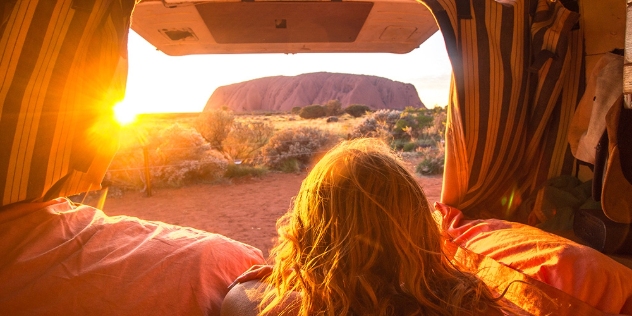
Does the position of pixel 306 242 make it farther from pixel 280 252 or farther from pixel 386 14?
pixel 386 14

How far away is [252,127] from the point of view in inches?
498

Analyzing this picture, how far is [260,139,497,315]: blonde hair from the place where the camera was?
1.00m

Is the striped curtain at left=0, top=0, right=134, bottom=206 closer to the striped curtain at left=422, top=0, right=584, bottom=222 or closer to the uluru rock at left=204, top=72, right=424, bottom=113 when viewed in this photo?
the striped curtain at left=422, top=0, right=584, bottom=222

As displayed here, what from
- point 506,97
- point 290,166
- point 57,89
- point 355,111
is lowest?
point 290,166

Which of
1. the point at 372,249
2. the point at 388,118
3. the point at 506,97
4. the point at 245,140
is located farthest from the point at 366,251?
the point at 388,118

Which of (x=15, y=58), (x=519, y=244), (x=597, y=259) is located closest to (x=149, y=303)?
(x=15, y=58)

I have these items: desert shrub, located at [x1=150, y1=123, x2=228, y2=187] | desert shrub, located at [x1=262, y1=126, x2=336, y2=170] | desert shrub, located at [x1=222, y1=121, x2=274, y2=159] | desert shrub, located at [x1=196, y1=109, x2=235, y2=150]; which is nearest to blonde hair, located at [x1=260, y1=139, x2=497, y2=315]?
desert shrub, located at [x1=150, y1=123, x2=228, y2=187]

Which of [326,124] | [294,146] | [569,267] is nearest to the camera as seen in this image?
[569,267]

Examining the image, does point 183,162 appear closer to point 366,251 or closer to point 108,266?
point 108,266

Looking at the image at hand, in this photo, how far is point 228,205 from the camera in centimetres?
661

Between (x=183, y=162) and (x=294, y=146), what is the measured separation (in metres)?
2.58

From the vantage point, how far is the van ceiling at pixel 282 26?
250cm

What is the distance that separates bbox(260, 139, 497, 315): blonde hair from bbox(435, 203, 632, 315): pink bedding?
0.88 feet

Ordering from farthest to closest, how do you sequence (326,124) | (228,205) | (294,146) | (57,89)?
(326,124) → (294,146) → (228,205) → (57,89)
